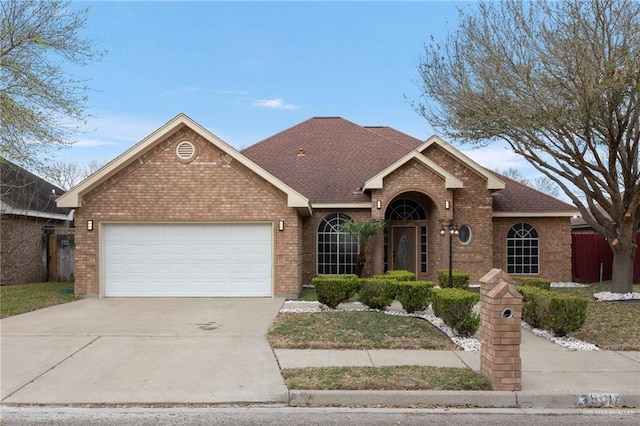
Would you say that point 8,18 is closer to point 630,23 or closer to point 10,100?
point 10,100

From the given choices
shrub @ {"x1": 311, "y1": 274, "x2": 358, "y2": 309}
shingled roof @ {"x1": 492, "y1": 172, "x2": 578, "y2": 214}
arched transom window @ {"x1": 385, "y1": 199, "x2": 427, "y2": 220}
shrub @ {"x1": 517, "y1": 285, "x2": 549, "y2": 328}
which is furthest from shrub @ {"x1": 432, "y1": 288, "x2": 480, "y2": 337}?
shingled roof @ {"x1": 492, "y1": 172, "x2": 578, "y2": 214}

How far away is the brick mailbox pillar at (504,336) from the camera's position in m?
6.18

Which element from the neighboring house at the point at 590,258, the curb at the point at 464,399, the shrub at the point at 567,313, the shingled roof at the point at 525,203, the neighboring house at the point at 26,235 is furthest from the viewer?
the neighboring house at the point at 590,258

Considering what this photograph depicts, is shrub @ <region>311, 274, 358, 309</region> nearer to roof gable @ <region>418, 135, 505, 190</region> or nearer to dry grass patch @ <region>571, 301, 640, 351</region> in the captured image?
dry grass patch @ <region>571, 301, 640, 351</region>

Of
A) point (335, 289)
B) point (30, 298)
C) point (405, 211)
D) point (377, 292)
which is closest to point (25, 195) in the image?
point (30, 298)

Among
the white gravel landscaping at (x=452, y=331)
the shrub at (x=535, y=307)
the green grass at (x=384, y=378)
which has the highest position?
the shrub at (x=535, y=307)

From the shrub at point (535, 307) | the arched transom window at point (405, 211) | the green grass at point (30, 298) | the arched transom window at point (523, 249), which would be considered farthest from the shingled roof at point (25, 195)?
the arched transom window at point (523, 249)

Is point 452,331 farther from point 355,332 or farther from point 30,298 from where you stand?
point 30,298

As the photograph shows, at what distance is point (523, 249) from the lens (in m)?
19.6

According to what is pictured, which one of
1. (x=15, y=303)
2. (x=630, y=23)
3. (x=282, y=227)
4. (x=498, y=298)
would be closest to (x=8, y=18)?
(x=15, y=303)

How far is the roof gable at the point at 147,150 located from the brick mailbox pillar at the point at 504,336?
29.2ft

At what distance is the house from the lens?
48.2 feet

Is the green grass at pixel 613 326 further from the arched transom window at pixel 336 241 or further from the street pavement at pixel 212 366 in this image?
the arched transom window at pixel 336 241

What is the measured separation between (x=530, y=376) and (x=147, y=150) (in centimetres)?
1157
